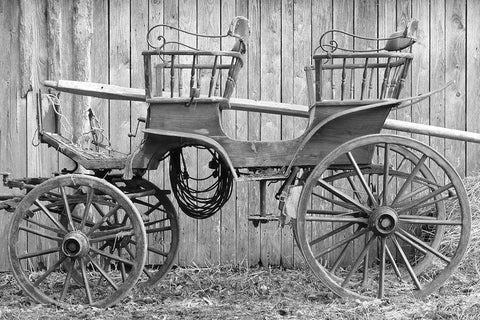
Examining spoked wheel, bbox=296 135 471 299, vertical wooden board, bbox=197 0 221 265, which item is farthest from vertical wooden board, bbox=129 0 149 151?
spoked wheel, bbox=296 135 471 299

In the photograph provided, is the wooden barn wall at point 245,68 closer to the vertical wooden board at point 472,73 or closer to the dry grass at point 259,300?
the vertical wooden board at point 472,73

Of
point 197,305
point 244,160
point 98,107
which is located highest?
point 98,107

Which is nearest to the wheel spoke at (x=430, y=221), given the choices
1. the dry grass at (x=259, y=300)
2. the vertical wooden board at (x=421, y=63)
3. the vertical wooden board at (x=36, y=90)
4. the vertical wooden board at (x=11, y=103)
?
the dry grass at (x=259, y=300)

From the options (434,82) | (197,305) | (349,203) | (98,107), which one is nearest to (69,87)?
(98,107)

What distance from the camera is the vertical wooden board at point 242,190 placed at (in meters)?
6.39

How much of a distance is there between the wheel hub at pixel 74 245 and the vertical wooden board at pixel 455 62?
3202 millimetres

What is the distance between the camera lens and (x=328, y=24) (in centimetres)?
641

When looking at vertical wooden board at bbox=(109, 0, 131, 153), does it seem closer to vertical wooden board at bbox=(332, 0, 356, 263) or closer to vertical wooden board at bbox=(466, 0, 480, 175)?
vertical wooden board at bbox=(332, 0, 356, 263)

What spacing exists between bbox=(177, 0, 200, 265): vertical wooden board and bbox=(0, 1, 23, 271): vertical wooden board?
4.08 feet

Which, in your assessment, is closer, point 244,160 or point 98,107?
point 244,160

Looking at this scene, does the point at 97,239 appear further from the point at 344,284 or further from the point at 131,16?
the point at 131,16

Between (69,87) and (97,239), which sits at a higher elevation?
(69,87)

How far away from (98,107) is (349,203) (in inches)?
90.7

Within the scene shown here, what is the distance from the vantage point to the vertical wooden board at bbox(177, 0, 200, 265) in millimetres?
6344
